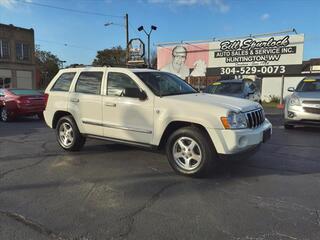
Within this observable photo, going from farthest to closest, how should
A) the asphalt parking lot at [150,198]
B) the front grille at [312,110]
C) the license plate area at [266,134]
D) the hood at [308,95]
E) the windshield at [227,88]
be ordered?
the windshield at [227,88] < the hood at [308,95] < the front grille at [312,110] < the license plate area at [266,134] < the asphalt parking lot at [150,198]

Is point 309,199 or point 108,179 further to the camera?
point 108,179

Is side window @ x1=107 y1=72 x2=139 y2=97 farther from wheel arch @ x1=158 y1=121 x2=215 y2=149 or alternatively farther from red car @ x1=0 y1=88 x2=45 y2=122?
red car @ x1=0 y1=88 x2=45 y2=122

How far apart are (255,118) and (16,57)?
42980 millimetres

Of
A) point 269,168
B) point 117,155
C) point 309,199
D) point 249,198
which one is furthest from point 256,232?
point 117,155

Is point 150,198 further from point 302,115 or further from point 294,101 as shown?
point 294,101

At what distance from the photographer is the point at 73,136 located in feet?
22.6

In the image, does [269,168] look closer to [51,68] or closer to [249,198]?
[249,198]

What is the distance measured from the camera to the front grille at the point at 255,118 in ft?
17.0

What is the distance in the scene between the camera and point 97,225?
141 inches

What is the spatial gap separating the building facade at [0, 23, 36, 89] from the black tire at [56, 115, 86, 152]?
37.9m

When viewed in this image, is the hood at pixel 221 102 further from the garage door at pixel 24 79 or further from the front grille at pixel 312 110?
the garage door at pixel 24 79

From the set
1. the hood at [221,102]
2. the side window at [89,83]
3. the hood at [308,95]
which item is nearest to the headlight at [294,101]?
the hood at [308,95]

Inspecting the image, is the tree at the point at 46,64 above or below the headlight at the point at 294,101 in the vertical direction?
above

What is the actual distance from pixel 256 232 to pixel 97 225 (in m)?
1.69
